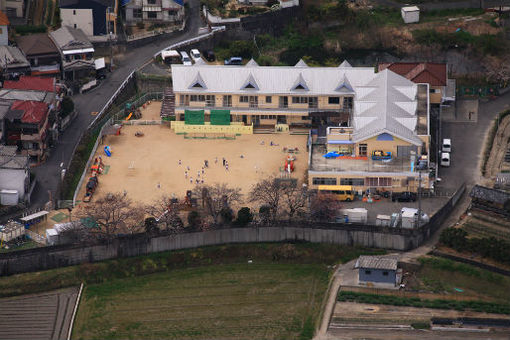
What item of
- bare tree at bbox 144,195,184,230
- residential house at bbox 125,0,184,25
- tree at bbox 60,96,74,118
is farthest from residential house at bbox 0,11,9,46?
bare tree at bbox 144,195,184,230

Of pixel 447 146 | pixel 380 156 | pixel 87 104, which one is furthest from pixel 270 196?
pixel 87 104

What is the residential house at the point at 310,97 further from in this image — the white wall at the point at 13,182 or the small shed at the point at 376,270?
the white wall at the point at 13,182

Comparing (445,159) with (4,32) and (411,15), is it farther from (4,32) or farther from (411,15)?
(4,32)

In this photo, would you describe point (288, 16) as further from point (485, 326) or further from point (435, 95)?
point (485, 326)

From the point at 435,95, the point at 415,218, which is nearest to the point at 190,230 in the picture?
the point at 415,218

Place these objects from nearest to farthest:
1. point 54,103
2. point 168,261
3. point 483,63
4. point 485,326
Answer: point 485,326 < point 168,261 < point 54,103 < point 483,63
